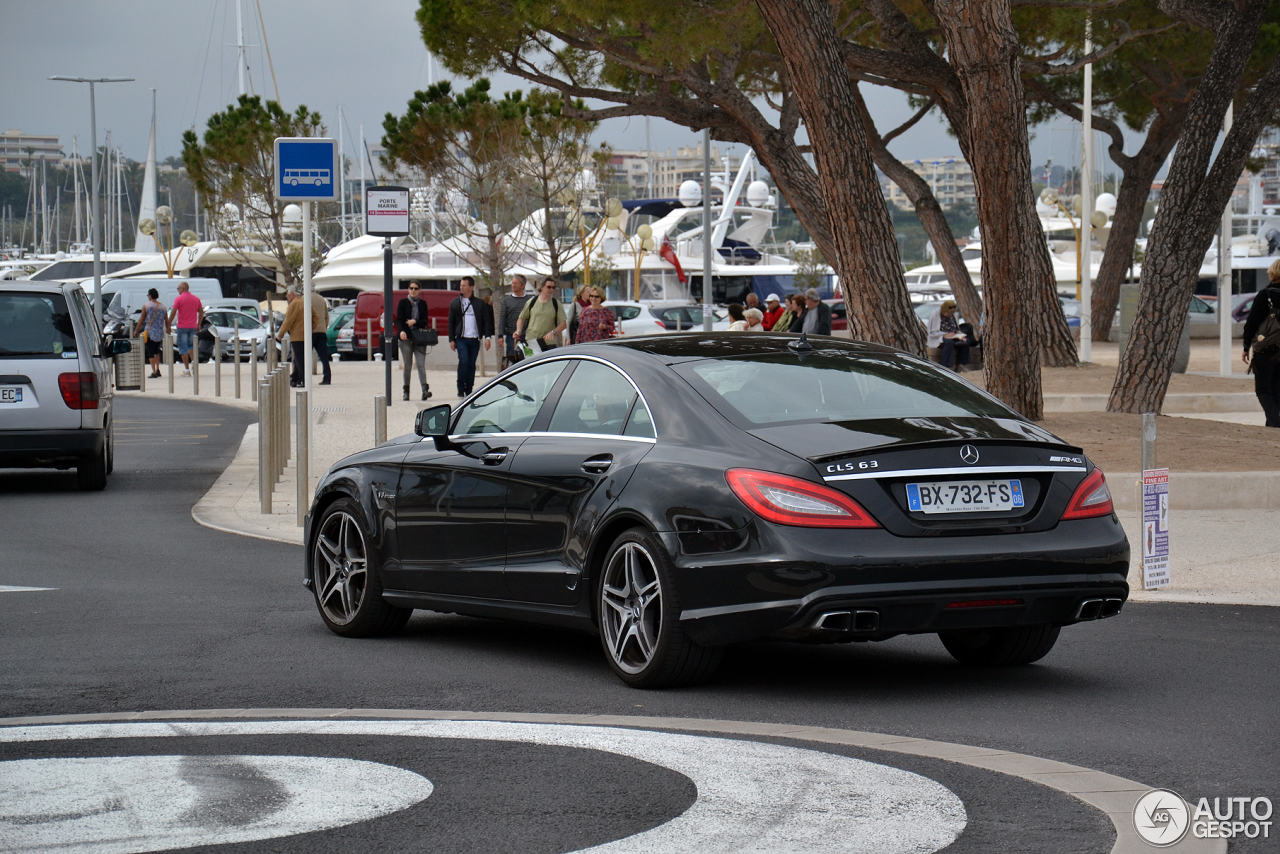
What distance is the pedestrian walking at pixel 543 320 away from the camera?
23.3 metres

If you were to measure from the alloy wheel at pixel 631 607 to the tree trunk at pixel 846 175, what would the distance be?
944 cm

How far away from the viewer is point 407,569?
7754 millimetres

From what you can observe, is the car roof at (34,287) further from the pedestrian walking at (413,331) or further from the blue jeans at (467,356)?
the pedestrian walking at (413,331)

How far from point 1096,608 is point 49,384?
10.9 metres

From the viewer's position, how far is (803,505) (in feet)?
19.7

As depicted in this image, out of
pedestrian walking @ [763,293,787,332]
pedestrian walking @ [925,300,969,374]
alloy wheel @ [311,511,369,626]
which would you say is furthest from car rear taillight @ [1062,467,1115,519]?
pedestrian walking @ [925,300,969,374]

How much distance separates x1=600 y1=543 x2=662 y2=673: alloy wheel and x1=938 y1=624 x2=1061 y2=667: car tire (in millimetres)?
1264

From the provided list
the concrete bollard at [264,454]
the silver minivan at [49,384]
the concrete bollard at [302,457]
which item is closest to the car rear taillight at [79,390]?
the silver minivan at [49,384]

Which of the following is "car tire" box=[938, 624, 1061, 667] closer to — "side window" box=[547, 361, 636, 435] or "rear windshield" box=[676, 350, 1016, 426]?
"rear windshield" box=[676, 350, 1016, 426]

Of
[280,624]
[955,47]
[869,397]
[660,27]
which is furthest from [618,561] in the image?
[660,27]

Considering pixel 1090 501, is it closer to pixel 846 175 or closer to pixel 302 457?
pixel 302 457

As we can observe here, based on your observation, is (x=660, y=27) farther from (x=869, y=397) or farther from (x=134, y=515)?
(x=869, y=397)

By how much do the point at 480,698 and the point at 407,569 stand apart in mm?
→ 1449

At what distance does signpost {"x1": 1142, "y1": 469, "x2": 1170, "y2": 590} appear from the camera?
9219 mm
